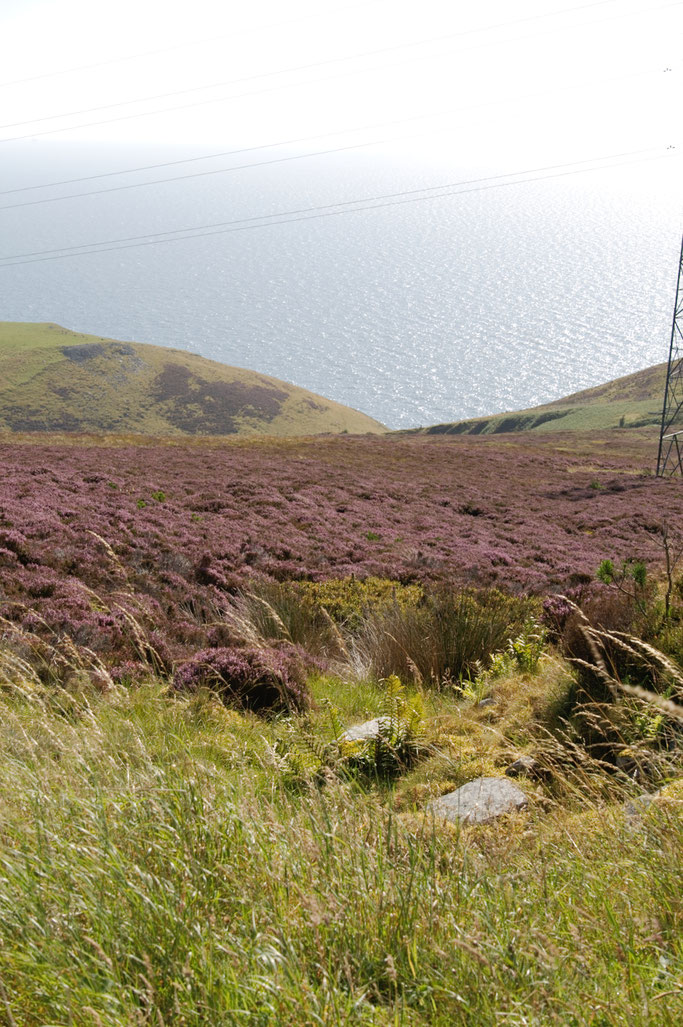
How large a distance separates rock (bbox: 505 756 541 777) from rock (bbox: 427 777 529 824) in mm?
324

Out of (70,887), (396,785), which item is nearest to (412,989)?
(70,887)

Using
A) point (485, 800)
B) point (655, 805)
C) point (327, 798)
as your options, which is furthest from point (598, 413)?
point (327, 798)

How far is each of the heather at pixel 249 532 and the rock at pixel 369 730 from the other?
2.03 metres

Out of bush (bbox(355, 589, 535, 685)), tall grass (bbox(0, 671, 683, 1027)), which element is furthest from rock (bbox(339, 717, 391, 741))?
tall grass (bbox(0, 671, 683, 1027))

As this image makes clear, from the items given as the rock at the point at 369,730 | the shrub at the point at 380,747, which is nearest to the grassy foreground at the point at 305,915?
the shrub at the point at 380,747

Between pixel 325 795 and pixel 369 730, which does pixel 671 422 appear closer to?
pixel 369 730

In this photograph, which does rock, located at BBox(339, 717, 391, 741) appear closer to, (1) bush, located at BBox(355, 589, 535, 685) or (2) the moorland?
(2) the moorland

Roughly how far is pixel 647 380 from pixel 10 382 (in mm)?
141523

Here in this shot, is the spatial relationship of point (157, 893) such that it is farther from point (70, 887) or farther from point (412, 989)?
point (412, 989)

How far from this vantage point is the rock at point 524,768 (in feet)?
16.1

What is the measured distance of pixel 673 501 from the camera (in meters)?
32.0

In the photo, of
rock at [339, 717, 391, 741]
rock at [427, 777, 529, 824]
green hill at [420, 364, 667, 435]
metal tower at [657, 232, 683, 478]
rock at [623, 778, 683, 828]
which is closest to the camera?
rock at [623, 778, 683, 828]

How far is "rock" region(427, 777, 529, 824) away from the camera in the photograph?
13.1 feet

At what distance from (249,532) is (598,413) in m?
93.3
